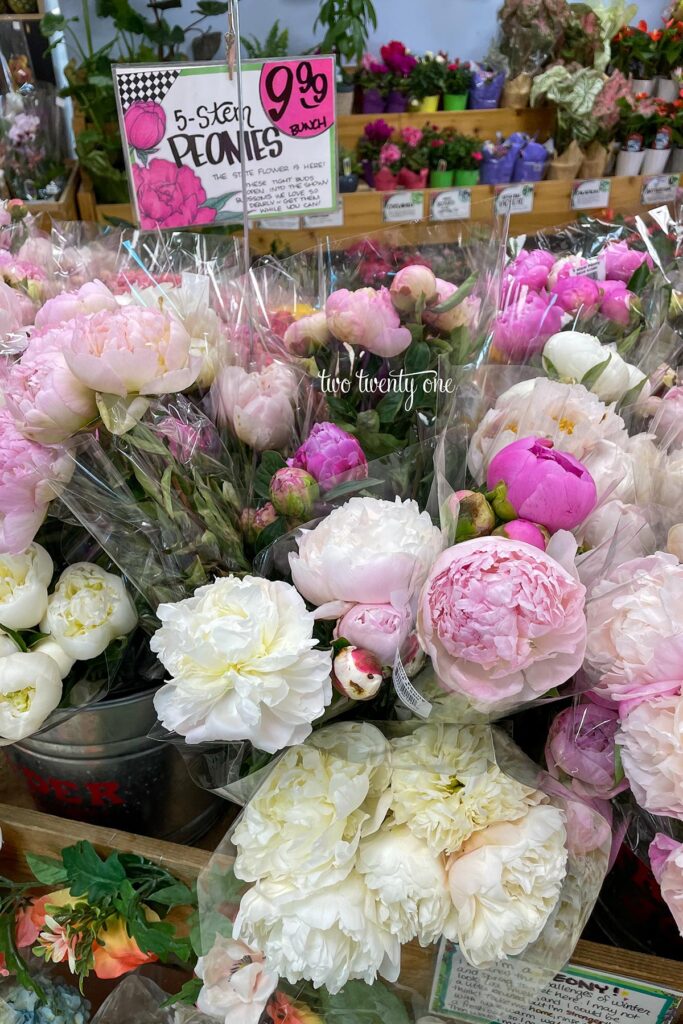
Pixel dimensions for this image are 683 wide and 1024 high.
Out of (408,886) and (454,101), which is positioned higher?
(454,101)

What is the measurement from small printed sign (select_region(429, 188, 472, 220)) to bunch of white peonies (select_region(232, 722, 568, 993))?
2.26 meters

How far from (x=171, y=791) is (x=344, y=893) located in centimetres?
29

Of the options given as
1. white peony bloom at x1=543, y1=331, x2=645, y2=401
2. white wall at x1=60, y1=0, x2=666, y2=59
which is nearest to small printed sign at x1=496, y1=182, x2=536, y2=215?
white wall at x1=60, y1=0, x2=666, y2=59

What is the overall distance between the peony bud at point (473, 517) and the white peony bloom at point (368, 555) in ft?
0.07

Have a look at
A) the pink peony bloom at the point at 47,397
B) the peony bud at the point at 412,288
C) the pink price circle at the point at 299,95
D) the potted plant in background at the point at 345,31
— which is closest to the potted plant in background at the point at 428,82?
the potted plant in background at the point at 345,31

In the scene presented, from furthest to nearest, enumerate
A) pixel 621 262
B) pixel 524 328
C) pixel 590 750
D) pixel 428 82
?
pixel 428 82 → pixel 621 262 → pixel 524 328 → pixel 590 750

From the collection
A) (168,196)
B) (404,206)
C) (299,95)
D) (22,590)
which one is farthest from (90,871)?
(404,206)

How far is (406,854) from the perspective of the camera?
491 mm

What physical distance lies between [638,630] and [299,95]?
95 centimetres

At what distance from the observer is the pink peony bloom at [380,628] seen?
482mm

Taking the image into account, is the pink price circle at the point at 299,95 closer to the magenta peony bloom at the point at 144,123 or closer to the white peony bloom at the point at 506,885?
the magenta peony bloom at the point at 144,123

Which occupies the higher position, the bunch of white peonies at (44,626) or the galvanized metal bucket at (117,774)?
the bunch of white peonies at (44,626)

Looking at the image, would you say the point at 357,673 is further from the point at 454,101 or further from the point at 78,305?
the point at 454,101

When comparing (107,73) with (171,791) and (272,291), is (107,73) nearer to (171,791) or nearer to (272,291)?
(272,291)
